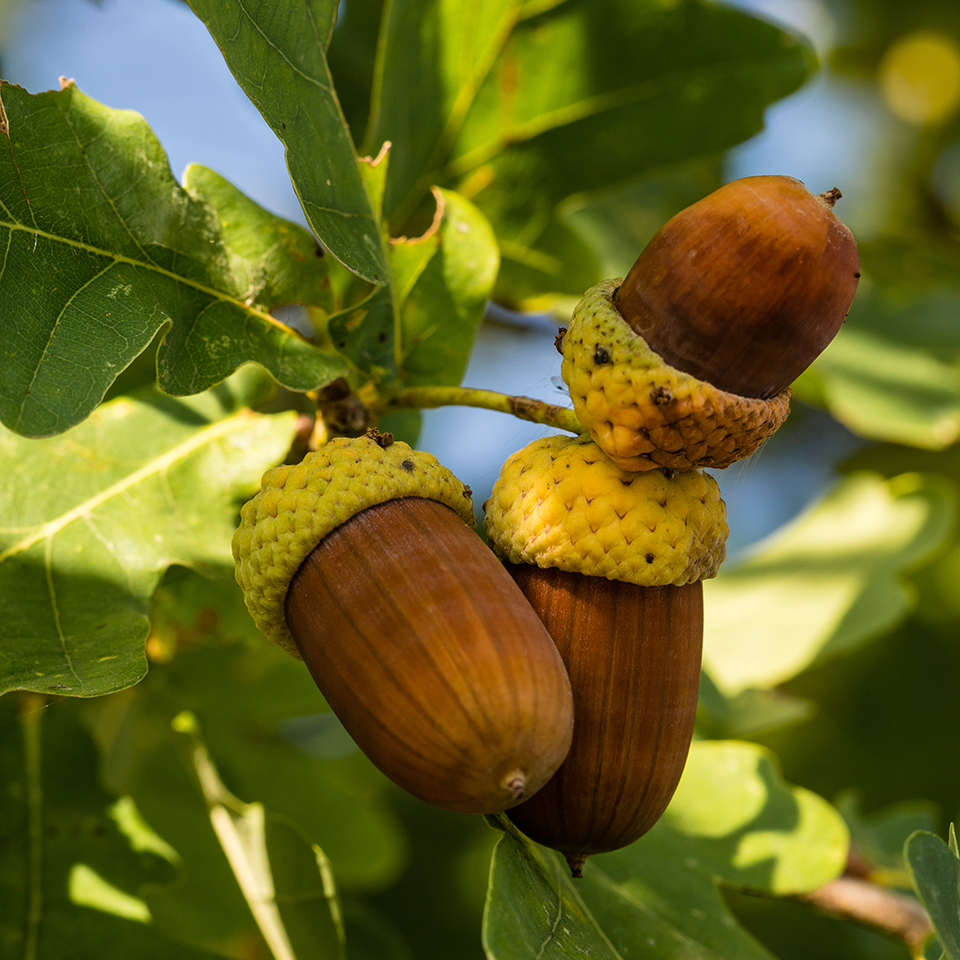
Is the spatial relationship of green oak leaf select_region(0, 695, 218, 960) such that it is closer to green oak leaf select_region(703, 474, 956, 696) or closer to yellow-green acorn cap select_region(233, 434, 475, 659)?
yellow-green acorn cap select_region(233, 434, 475, 659)

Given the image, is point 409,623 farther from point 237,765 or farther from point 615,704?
point 237,765

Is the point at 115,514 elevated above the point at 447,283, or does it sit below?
below

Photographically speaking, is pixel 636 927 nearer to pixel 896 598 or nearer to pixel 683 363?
pixel 683 363

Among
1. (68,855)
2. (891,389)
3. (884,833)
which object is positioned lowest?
(884,833)

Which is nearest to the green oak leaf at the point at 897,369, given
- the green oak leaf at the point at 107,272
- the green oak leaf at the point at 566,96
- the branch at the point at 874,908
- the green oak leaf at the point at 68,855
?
the green oak leaf at the point at 566,96

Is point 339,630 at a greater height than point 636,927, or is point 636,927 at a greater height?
point 339,630

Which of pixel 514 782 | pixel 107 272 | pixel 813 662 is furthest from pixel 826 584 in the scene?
pixel 107 272

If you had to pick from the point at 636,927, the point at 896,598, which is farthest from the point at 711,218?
the point at 896,598

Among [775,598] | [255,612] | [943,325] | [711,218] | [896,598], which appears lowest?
[775,598]
